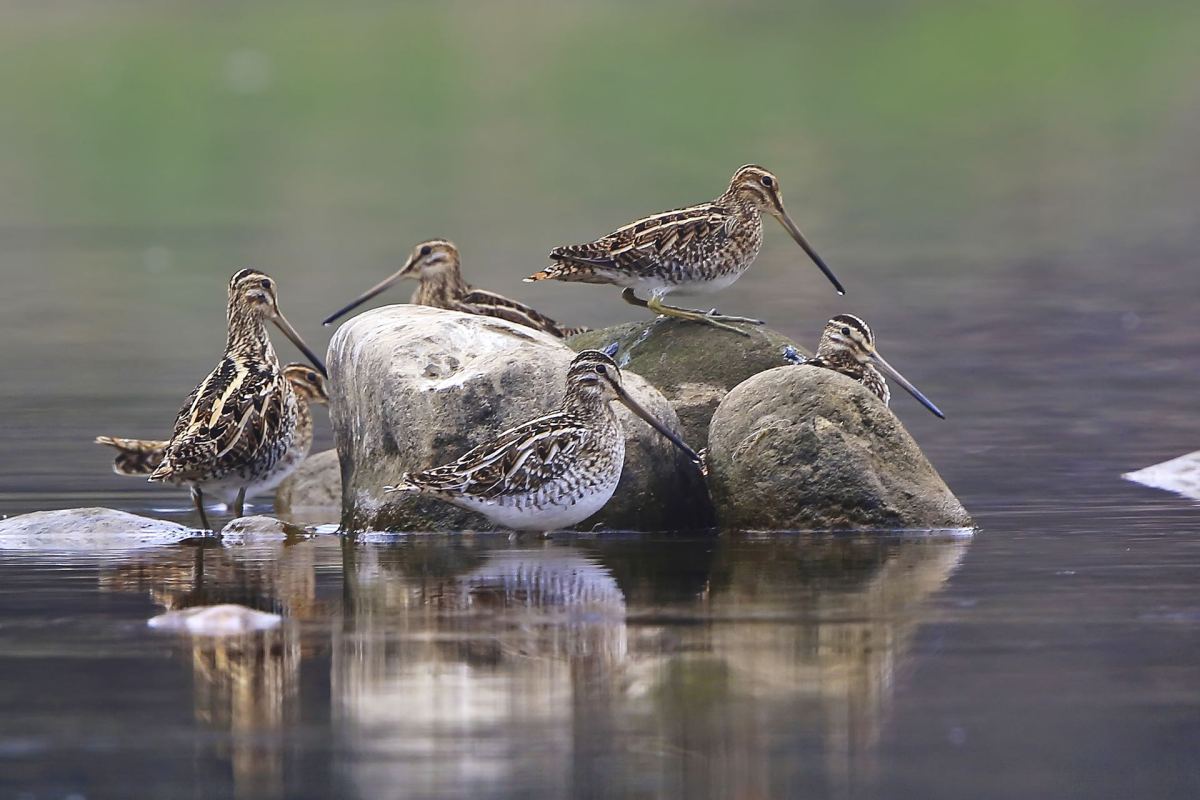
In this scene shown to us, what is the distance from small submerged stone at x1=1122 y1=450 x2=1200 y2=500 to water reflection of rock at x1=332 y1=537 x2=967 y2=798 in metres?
2.51

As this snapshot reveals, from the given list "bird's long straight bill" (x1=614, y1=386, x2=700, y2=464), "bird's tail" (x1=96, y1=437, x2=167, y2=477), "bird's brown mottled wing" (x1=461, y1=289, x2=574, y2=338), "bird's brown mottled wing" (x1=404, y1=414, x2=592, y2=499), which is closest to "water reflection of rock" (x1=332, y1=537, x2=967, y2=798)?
"bird's brown mottled wing" (x1=404, y1=414, x2=592, y2=499)

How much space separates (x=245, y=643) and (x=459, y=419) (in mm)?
3507

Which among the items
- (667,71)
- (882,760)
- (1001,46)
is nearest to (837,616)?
(882,760)

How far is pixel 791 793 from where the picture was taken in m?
6.83

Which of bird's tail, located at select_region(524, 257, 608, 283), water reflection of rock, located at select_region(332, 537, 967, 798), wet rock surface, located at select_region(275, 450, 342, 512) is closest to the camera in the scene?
water reflection of rock, located at select_region(332, 537, 967, 798)

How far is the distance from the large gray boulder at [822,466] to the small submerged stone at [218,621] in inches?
127

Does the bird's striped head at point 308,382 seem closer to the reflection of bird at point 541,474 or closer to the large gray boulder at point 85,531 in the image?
the large gray boulder at point 85,531

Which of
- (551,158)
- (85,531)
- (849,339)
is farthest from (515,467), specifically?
(551,158)

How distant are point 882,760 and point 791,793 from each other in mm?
487

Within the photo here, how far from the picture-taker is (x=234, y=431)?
12469 mm

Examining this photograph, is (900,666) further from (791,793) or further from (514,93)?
(514,93)

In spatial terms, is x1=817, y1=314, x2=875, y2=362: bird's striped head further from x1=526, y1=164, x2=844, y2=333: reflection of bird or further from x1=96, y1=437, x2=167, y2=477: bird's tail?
x1=96, y1=437, x2=167, y2=477: bird's tail

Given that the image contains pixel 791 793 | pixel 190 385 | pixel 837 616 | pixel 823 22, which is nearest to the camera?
pixel 791 793

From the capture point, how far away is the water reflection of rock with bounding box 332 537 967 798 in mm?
7102
